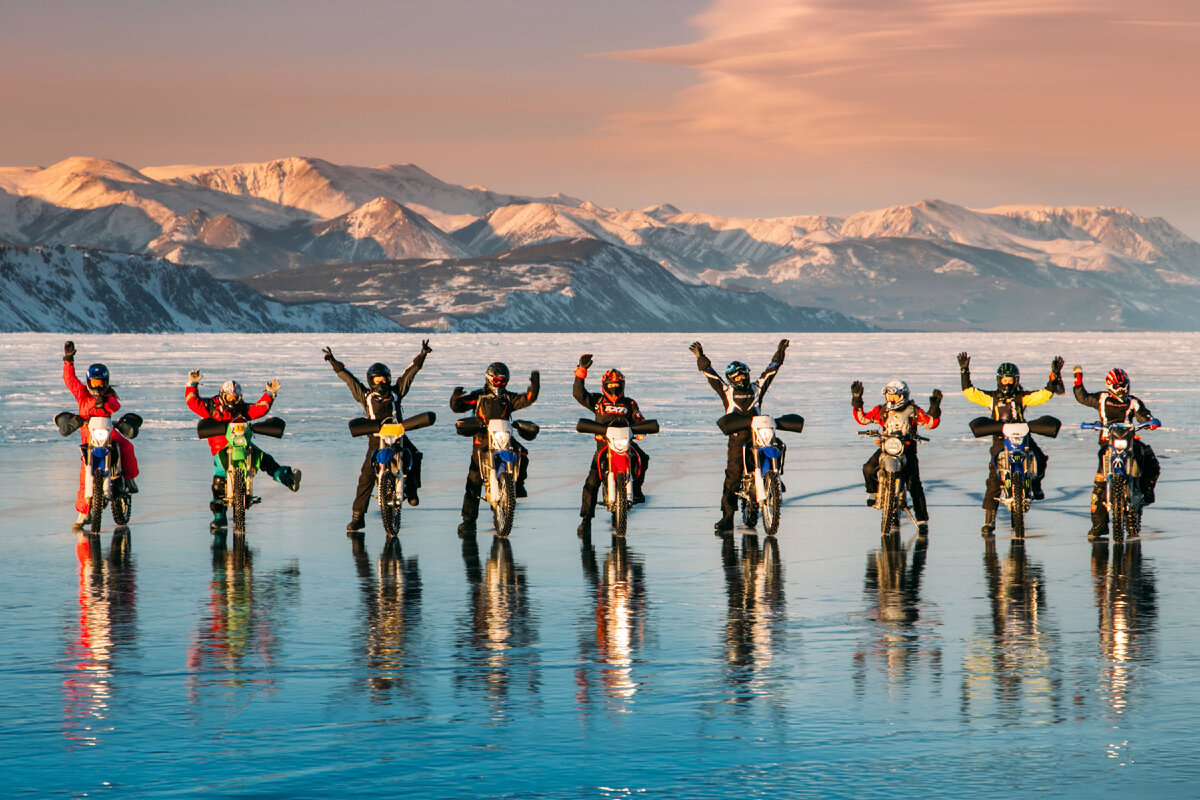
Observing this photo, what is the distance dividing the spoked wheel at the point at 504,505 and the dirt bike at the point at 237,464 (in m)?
2.50

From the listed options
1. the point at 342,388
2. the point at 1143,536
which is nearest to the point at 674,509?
the point at 1143,536

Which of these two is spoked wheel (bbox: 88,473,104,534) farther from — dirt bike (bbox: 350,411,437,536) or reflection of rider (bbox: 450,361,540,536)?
reflection of rider (bbox: 450,361,540,536)

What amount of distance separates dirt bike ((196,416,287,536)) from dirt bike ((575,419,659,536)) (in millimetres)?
3330

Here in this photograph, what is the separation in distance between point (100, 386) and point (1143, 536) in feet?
35.5

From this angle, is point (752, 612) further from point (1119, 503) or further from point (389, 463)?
point (1119, 503)

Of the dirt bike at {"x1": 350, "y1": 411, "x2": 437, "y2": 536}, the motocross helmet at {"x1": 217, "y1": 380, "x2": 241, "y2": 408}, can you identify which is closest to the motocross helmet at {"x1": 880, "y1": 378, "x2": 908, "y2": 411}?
the dirt bike at {"x1": 350, "y1": 411, "x2": 437, "y2": 536}

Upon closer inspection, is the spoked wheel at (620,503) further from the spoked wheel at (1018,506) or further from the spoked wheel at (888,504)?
the spoked wheel at (1018,506)

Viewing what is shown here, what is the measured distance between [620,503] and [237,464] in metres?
3.97

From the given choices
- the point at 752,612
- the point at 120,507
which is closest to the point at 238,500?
the point at 120,507

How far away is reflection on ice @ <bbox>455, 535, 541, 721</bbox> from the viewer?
8.88m

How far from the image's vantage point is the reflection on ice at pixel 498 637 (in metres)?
8.88

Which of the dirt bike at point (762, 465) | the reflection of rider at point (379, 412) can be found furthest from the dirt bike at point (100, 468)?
the dirt bike at point (762, 465)

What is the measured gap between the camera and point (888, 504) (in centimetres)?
1596

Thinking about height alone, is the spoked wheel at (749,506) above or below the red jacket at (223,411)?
below
